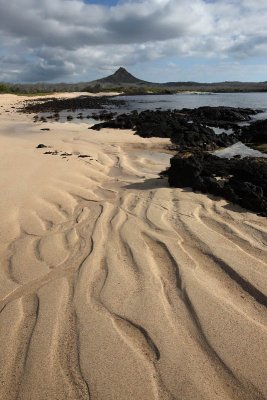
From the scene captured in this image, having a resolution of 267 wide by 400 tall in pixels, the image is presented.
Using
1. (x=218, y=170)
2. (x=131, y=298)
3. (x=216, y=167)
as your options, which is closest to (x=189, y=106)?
(x=216, y=167)

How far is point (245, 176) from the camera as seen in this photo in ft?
24.9

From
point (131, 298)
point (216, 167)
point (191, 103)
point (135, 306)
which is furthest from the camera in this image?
point (191, 103)

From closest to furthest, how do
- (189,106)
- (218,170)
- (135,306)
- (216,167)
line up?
1. (135,306)
2. (218,170)
3. (216,167)
4. (189,106)

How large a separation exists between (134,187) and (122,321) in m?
4.65

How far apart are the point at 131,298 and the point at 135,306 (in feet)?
0.47

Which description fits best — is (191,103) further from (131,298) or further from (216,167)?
(131,298)

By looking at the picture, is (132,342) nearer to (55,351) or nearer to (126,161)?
(55,351)

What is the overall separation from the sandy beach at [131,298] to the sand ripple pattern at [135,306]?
0.4 inches

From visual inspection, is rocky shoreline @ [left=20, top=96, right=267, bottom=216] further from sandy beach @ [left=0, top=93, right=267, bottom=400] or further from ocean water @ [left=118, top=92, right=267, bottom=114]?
ocean water @ [left=118, top=92, right=267, bottom=114]

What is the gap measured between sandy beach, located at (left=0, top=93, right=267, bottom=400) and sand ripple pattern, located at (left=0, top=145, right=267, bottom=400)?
0.01m

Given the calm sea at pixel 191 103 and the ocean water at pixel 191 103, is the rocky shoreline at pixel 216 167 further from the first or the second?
the calm sea at pixel 191 103

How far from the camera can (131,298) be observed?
3627 millimetres

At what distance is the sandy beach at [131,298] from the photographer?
2670 mm

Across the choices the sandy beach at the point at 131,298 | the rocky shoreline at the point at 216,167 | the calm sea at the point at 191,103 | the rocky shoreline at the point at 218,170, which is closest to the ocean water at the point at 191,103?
the calm sea at the point at 191,103
